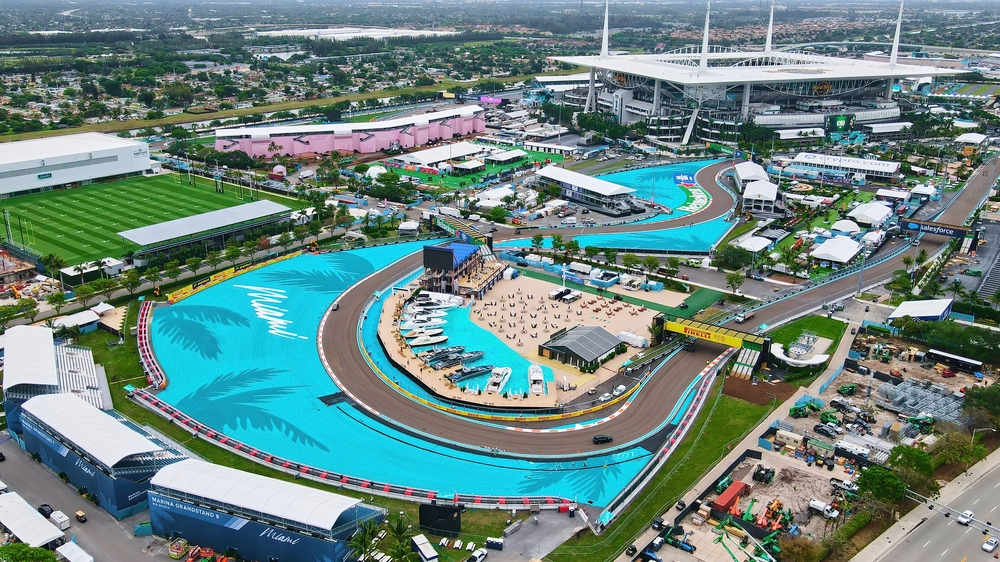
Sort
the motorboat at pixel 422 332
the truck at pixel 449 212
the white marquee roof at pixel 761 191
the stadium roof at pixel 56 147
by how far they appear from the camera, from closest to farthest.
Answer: the motorboat at pixel 422 332 < the truck at pixel 449 212 < the white marquee roof at pixel 761 191 < the stadium roof at pixel 56 147

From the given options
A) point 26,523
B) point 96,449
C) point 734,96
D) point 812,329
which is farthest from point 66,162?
point 734,96

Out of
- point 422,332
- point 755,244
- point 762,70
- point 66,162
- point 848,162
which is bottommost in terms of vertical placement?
point 422,332

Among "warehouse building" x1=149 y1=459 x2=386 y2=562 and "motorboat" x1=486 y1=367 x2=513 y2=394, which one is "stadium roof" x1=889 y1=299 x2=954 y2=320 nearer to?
"motorboat" x1=486 y1=367 x2=513 y2=394

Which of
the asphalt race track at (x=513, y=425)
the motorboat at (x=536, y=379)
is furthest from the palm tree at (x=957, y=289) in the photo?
the motorboat at (x=536, y=379)

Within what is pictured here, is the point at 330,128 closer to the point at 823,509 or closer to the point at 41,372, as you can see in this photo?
the point at 41,372

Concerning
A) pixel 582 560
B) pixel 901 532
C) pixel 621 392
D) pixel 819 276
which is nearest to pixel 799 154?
pixel 819 276

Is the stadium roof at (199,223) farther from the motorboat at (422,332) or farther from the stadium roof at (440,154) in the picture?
the stadium roof at (440,154)
